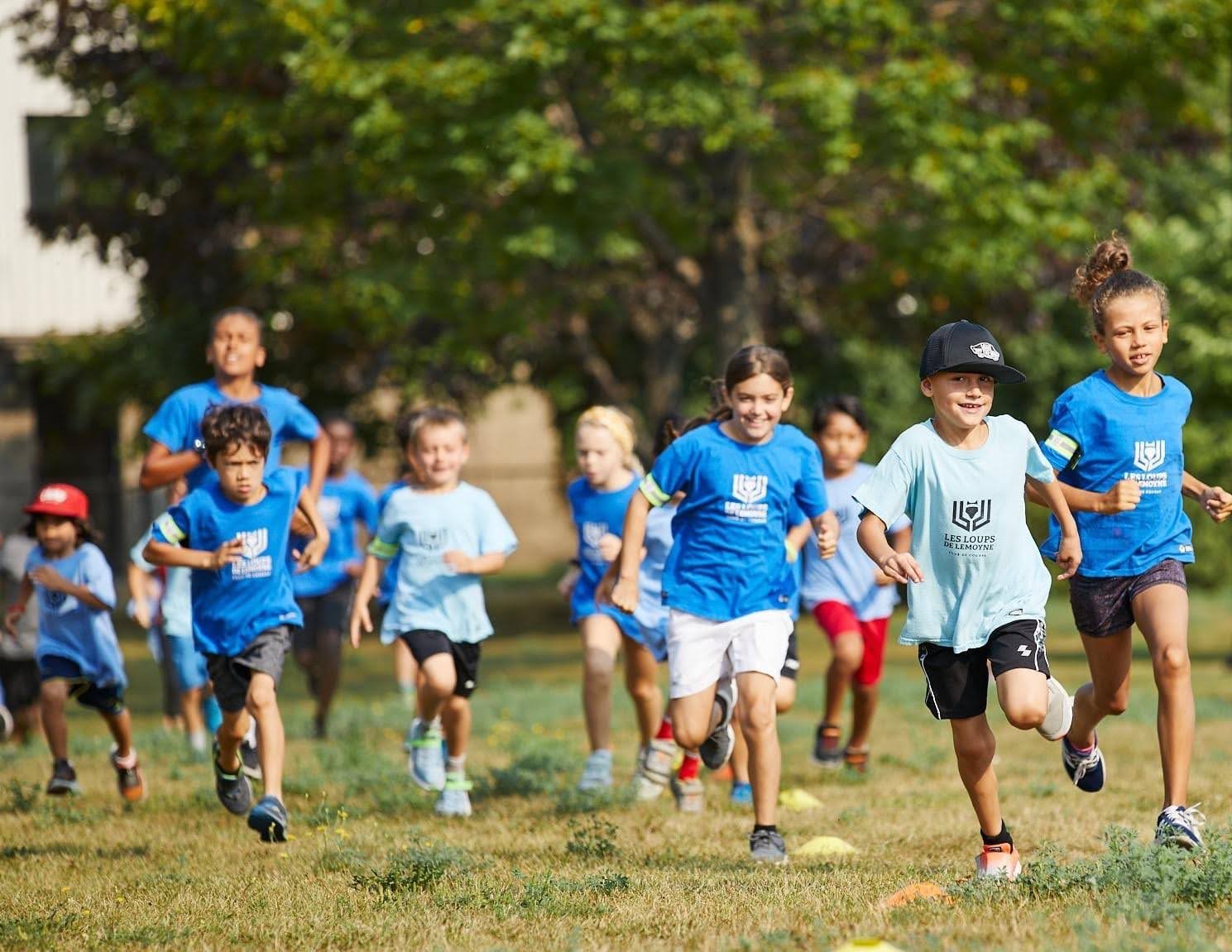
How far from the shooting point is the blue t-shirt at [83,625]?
9422 millimetres

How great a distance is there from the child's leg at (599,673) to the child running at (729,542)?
169 centimetres

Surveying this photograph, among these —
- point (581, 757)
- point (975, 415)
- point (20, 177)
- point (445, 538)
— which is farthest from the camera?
point (20, 177)

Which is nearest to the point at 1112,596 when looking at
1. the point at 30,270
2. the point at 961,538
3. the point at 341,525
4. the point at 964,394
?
the point at 961,538

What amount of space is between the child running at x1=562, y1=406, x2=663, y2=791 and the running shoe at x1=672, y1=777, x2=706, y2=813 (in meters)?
0.64

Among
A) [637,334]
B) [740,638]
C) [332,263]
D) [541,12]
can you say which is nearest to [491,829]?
[740,638]

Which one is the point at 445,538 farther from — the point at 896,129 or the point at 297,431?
the point at 896,129

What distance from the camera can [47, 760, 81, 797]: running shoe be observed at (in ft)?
30.2

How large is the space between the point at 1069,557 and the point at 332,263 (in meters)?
14.1

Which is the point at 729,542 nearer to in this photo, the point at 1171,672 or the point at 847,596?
the point at 1171,672

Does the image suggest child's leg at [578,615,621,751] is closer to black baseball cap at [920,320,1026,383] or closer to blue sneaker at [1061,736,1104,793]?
blue sneaker at [1061,736,1104,793]

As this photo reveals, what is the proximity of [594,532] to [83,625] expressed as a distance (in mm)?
2816

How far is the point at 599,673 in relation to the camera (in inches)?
356

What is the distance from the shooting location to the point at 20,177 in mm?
31578

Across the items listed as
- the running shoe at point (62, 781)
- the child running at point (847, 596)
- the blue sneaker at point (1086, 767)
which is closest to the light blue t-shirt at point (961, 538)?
the blue sneaker at point (1086, 767)
